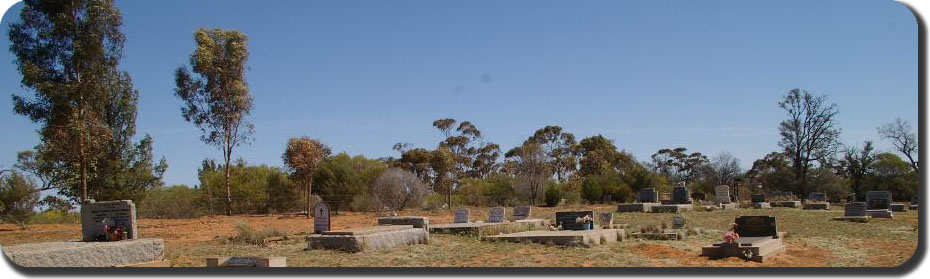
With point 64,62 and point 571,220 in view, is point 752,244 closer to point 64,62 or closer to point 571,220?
point 571,220

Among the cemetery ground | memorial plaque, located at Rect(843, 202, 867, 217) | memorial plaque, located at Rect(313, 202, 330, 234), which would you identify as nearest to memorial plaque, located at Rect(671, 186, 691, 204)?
memorial plaque, located at Rect(843, 202, 867, 217)

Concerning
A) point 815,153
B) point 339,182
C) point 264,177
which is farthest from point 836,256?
point 815,153

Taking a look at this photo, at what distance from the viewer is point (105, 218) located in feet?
49.3

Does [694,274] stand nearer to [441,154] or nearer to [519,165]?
[441,154]

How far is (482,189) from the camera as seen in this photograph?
49.6 m

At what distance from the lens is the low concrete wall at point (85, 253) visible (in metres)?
11.6

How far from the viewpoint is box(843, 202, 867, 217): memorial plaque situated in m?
27.3

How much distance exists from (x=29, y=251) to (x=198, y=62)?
23.3 meters

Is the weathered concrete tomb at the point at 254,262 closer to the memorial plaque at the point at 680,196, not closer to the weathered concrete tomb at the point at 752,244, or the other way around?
the weathered concrete tomb at the point at 752,244

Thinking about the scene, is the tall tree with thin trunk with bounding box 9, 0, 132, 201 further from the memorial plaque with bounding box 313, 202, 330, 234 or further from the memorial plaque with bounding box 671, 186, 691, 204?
the memorial plaque with bounding box 671, 186, 691, 204

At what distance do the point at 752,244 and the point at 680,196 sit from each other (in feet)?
79.8

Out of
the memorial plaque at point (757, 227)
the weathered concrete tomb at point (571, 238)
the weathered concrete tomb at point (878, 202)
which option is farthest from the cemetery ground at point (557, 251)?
the weathered concrete tomb at point (878, 202)

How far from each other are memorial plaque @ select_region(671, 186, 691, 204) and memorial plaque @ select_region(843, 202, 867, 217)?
9.90 metres

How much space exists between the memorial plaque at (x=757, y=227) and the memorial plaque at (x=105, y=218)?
12.3 m
